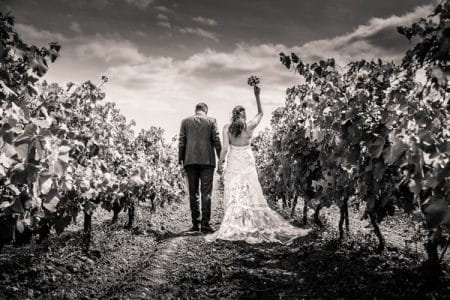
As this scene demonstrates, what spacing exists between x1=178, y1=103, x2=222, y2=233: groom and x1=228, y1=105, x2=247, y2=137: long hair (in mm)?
523

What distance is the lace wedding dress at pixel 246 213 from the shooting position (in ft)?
18.4

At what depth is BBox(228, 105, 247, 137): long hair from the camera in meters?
5.98

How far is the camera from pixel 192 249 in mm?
5016

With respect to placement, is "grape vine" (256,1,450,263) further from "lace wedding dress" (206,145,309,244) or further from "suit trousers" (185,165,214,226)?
"suit trousers" (185,165,214,226)

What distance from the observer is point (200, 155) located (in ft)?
20.7

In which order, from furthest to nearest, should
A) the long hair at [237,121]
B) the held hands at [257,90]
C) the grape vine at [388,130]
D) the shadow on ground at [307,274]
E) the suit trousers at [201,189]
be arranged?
the suit trousers at [201,189] < the long hair at [237,121] < the held hands at [257,90] < the shadow on ground at [307,274] < the grape vine at [388,130]

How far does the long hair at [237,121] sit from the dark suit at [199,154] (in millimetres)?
519

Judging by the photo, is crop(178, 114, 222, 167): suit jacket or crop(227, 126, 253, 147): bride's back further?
crop(178, 114, 222, 167): suit jacket

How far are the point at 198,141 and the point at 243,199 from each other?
3.93ft

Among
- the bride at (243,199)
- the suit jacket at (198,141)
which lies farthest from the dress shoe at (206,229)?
the suit jacket at (198,141)

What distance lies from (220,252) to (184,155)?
220cm

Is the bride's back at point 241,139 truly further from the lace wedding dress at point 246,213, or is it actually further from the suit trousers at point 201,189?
the suit trousers at point 201,189

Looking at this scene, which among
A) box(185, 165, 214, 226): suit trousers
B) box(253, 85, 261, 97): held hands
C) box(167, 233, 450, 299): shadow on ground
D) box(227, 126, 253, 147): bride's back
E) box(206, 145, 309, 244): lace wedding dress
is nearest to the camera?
box(167, 233, 450, 299): shadow on ground

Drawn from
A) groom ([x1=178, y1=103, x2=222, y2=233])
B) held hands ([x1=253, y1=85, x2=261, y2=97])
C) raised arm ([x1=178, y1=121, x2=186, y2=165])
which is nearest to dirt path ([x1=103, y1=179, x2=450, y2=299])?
groom ([x1=178, y1=103, x2=222, y2=233])
